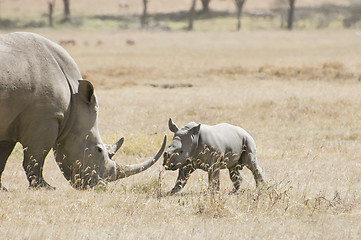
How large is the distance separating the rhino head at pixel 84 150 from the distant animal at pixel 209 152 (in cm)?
47

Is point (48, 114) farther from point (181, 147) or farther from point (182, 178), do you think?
point (182, 178)

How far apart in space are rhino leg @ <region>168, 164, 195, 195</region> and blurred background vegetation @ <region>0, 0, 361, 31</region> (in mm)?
50163

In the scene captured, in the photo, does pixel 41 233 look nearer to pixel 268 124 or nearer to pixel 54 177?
pixel 54 177

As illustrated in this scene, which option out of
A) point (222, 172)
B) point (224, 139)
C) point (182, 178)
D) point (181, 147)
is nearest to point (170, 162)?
point (181, 147)

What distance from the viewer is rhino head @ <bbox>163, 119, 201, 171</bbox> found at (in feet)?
26.4

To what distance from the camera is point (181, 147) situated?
8125 millimetres

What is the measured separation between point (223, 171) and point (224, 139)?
2.13m

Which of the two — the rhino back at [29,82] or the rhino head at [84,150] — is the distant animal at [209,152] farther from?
the rhino back at [29,82]

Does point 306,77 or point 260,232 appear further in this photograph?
point 306,77

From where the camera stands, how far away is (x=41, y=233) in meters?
6.14

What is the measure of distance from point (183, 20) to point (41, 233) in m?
63.4

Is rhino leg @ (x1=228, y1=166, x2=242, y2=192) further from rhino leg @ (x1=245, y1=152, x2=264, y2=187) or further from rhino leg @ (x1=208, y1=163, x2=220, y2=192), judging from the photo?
rhino leg @ (x1=208, y1=163, x2=220, y2=192)

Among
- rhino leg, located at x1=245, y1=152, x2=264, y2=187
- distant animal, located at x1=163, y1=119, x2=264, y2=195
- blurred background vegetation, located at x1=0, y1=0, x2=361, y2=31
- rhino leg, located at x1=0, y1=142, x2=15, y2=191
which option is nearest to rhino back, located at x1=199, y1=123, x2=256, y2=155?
distant animal, located at x1=163, y1=119, x2=264, y2=195

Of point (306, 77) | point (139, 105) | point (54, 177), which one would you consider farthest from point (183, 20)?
point (54, 177)
